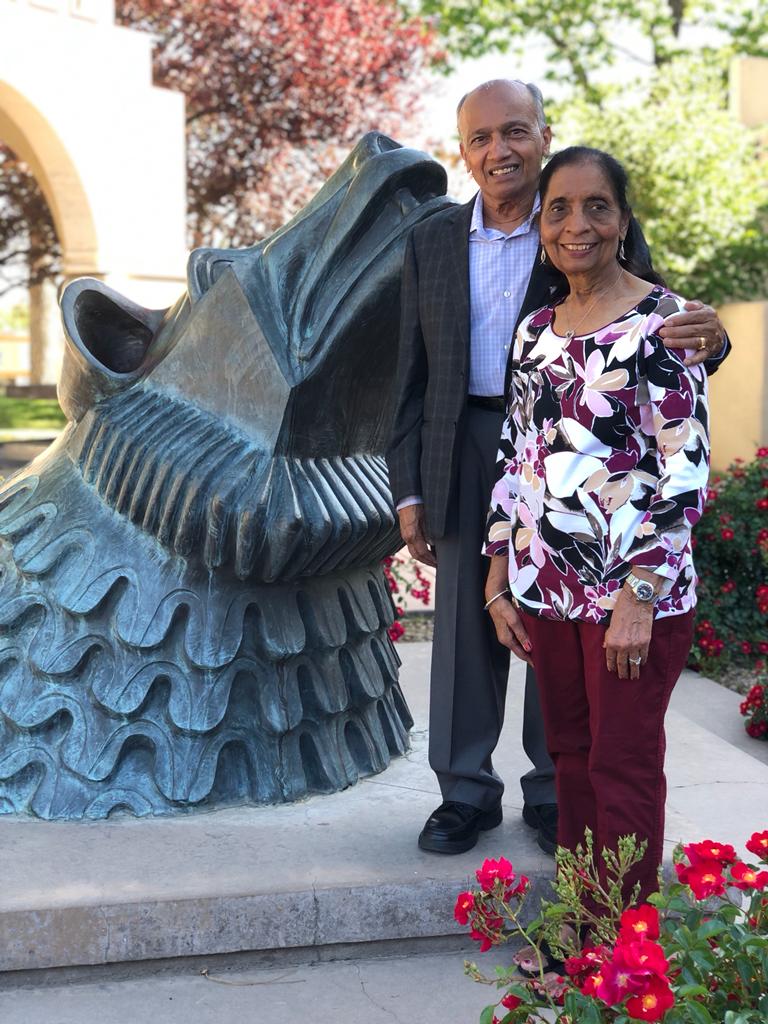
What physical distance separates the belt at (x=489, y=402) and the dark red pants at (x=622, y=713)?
59 centimetres

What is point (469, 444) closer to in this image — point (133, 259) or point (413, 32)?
point (133, 259)

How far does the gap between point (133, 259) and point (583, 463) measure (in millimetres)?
10969

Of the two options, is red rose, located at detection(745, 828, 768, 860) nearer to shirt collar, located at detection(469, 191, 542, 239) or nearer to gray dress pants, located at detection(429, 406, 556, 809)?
gray dress pants, located at detection(429, 406, 556, 809)

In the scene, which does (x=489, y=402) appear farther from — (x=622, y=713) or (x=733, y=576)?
(x=733, y=576)

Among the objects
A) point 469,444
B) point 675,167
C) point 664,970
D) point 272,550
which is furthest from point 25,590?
point 675,167

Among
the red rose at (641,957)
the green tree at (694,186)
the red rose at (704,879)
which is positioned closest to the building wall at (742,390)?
the green tree at (694,186)

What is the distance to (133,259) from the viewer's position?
1255 cm

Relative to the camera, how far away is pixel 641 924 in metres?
1.69

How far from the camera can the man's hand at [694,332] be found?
2.17 meters

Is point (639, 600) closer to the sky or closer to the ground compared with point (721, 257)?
closer to the ground

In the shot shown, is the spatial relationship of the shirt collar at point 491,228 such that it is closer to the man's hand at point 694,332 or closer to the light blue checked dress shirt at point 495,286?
the light blue checked dress shirt at point 495,286

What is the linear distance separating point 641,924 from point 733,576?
4.60 m

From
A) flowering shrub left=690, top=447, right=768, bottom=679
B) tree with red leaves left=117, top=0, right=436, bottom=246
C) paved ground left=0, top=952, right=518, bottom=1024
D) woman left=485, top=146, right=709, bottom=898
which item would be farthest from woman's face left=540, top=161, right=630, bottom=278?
tree with red leaves left=117, top=0, right=436, bottom=246

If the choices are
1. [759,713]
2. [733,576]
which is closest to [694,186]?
[733,576]
